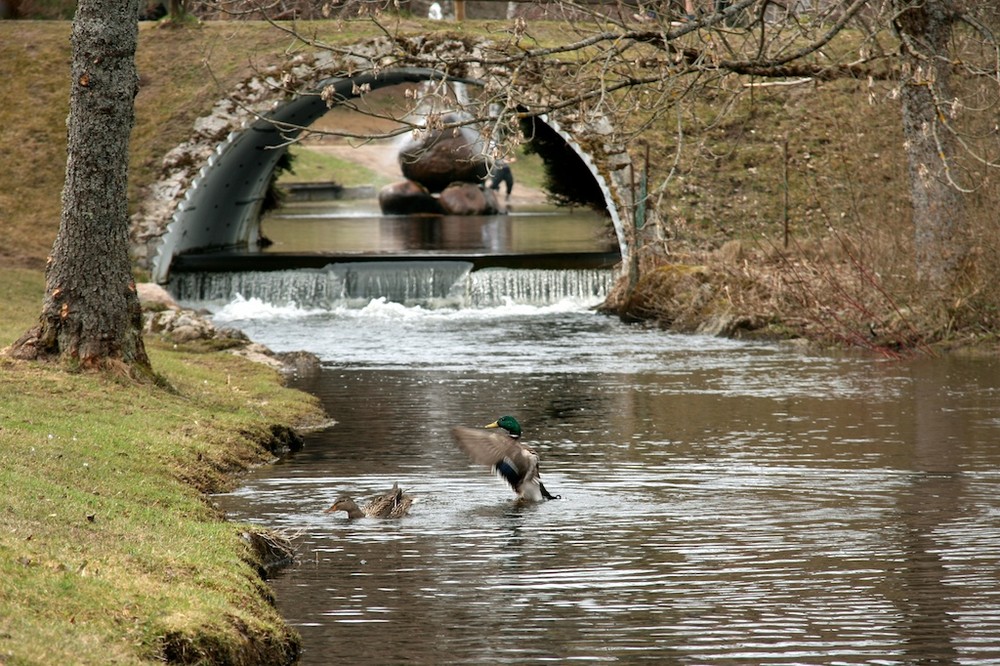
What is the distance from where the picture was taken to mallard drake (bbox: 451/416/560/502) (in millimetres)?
12969

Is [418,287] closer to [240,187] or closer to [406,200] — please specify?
[240,187]

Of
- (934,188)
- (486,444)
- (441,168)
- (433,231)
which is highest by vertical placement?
(441,168)

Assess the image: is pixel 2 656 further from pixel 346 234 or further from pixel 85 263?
pixel 346 234

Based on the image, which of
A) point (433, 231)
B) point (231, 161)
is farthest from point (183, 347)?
point (433, 231)

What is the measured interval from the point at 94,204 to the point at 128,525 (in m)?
6.48

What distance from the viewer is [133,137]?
118ft

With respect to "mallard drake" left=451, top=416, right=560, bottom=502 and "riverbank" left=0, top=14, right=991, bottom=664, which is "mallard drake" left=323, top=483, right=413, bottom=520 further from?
"riverbank" left=0, top=14, right=991, bottom=664

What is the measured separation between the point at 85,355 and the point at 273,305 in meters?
17.4

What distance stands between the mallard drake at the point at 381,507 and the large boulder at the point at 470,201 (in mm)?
50370

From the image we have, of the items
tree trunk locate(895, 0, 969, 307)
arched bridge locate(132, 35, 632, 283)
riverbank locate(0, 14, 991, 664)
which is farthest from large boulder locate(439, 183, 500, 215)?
tree trunk locate(895, 0, 969, 307)

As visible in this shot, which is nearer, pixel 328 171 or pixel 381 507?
pixel 381 507

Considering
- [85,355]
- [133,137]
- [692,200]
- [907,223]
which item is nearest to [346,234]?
[133,137]

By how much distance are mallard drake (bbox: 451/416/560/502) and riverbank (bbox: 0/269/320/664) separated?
94.2 inches

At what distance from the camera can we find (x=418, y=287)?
111ft
